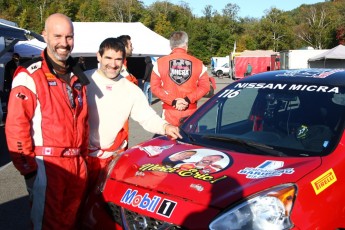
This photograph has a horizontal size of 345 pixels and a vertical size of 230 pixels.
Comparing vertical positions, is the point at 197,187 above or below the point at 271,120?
below

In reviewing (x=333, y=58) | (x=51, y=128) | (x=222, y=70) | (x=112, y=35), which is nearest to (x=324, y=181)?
(x=51, y=128)

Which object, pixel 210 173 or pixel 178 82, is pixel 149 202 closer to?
pixel 210 173

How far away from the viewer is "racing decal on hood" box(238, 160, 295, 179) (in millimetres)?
2375

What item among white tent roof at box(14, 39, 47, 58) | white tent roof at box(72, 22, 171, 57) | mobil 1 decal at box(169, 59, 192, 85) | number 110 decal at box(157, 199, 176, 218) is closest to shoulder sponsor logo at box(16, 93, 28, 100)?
number 110 decal at box(157, 199, 176, 218)

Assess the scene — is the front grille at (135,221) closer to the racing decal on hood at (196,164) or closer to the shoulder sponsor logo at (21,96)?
the racing decal on hood at (196,164)

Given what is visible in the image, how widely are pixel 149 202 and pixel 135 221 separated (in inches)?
6.1

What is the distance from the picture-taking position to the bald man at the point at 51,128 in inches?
101

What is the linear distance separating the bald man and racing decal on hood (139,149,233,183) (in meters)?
0.52

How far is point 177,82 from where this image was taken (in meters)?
4.63

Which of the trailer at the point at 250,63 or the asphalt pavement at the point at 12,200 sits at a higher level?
the trailer at the point at 250,63

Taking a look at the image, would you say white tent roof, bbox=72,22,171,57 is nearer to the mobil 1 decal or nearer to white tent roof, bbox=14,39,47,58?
white tent roof, bbox=14,39,47,58

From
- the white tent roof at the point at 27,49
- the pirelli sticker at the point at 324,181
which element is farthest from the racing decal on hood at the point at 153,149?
the white tent roof at the point at 27,49

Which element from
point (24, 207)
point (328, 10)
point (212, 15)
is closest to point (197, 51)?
point (212, 15)

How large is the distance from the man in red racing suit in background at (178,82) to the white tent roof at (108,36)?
37.9 ft
